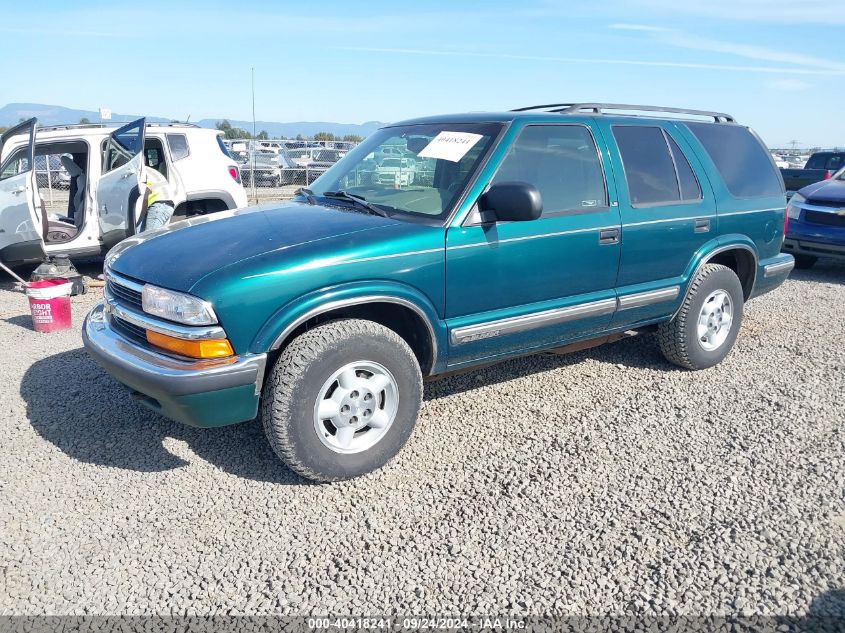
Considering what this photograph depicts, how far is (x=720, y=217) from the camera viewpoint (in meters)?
4.80

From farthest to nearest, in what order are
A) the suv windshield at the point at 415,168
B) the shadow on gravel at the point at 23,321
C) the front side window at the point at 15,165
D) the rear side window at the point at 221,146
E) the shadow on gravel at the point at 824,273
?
the rear side window at the point at 221,146 → the shadow on gravel at the point at 824,273 → the front side window at the point at 15,165 → the shadow on gravel at the point at 23,321 → the suv windshield at the point at 415,168

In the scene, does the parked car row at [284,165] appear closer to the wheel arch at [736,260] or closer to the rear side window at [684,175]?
the wheel arch at [736,260]

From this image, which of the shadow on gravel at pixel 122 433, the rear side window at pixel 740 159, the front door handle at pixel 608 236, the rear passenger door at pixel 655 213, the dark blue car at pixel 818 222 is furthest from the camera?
the dark blue car at pixel 818 222

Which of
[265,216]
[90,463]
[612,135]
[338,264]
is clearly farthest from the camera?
[612,135]

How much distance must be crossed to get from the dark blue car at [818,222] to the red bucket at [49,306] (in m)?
8.79

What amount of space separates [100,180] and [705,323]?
6.92 m

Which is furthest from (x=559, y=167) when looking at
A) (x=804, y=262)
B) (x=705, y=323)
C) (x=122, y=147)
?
(x=804, y=262)

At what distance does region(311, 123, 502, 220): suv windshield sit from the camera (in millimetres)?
3719

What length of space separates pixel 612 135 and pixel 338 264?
7.44 feet

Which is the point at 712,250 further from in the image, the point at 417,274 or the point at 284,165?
the point at 284,165

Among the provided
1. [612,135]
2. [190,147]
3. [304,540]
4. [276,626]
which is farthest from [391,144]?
[190,147]

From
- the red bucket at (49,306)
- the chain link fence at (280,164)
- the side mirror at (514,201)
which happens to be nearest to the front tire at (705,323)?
the side mirror at (514,201)

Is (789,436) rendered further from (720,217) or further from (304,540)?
(304,540)

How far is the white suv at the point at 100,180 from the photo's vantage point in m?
7.38
